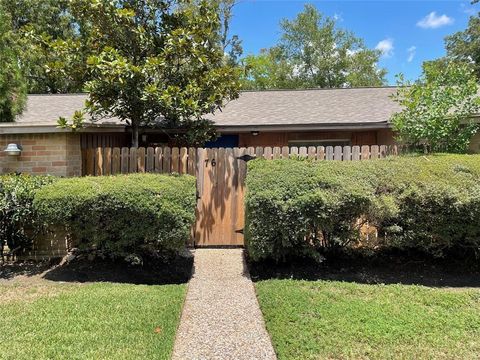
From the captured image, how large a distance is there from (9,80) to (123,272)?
422 cm

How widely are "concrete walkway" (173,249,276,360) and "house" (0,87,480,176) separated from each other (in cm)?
338

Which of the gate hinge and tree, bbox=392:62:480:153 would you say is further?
the gate hinge

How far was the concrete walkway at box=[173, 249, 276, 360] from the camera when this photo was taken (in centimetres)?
359

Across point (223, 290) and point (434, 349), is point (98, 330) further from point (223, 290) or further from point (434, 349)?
point (434, 349)

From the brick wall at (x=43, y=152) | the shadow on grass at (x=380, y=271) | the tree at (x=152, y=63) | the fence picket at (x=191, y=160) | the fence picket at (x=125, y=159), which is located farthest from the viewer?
the fence picket at (x=191, y=160)

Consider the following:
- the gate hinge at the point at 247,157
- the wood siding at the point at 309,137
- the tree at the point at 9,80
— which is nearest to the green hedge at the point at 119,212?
the gate hinge at the point at 247,157

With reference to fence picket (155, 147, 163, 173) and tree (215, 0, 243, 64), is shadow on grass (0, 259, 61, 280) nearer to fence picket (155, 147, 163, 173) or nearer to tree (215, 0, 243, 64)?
fence picket (155, 147, 163, 173)

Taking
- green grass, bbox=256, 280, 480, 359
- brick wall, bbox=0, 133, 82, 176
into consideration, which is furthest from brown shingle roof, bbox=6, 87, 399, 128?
green grass, bbox=256, 280, 480, 359

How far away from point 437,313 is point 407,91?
466 cm

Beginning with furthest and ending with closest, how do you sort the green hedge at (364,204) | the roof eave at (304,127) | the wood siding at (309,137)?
the wood siding at (309,137) → the roof eave at (304,127) → the green hedge at (364,204)

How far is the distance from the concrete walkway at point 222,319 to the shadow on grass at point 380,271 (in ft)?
1.59

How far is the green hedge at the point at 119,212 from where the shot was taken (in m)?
5.51

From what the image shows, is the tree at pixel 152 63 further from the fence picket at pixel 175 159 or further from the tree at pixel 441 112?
the tree at pixel 441 112

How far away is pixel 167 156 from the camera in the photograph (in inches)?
289
